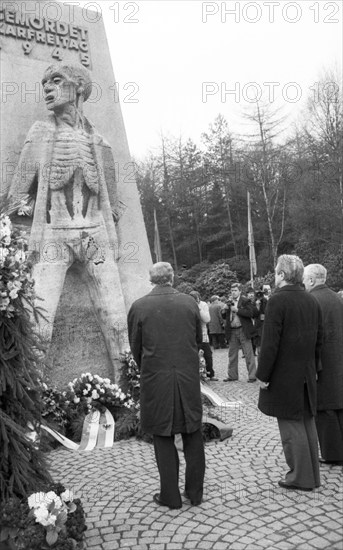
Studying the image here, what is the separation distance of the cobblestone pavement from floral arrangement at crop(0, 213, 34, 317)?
144 cm

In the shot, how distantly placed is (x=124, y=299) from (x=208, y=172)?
29415 millimetres

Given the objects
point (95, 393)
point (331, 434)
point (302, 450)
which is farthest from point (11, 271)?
point (95, 393)

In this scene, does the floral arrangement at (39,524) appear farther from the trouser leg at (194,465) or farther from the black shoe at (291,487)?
the black shoe at (291,487)

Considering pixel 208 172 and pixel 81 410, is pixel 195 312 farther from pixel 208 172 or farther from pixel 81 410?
pixel 208 172

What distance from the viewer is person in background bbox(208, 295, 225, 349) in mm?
14461

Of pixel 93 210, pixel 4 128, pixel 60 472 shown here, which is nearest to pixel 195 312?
pixel 60 472

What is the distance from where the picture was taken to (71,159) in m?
6.55

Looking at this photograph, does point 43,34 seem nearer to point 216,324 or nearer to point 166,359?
point 166,359

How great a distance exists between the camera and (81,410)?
6.07 meters

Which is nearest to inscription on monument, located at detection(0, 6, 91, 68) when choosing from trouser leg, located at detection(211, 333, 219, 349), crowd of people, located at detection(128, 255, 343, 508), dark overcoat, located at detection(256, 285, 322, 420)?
crowd of people, located at detection(128, 255, 343, 508)

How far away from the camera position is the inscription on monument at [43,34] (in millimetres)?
6802

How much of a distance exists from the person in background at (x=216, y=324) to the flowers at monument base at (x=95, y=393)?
8.28 meters

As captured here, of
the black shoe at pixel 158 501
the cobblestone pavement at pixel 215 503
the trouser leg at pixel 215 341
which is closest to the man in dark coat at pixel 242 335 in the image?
the cobblestone pavement at pixel 215 503

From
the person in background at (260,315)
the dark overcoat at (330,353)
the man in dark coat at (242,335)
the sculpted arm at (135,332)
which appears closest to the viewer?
the sculpted arm at (135,332)
